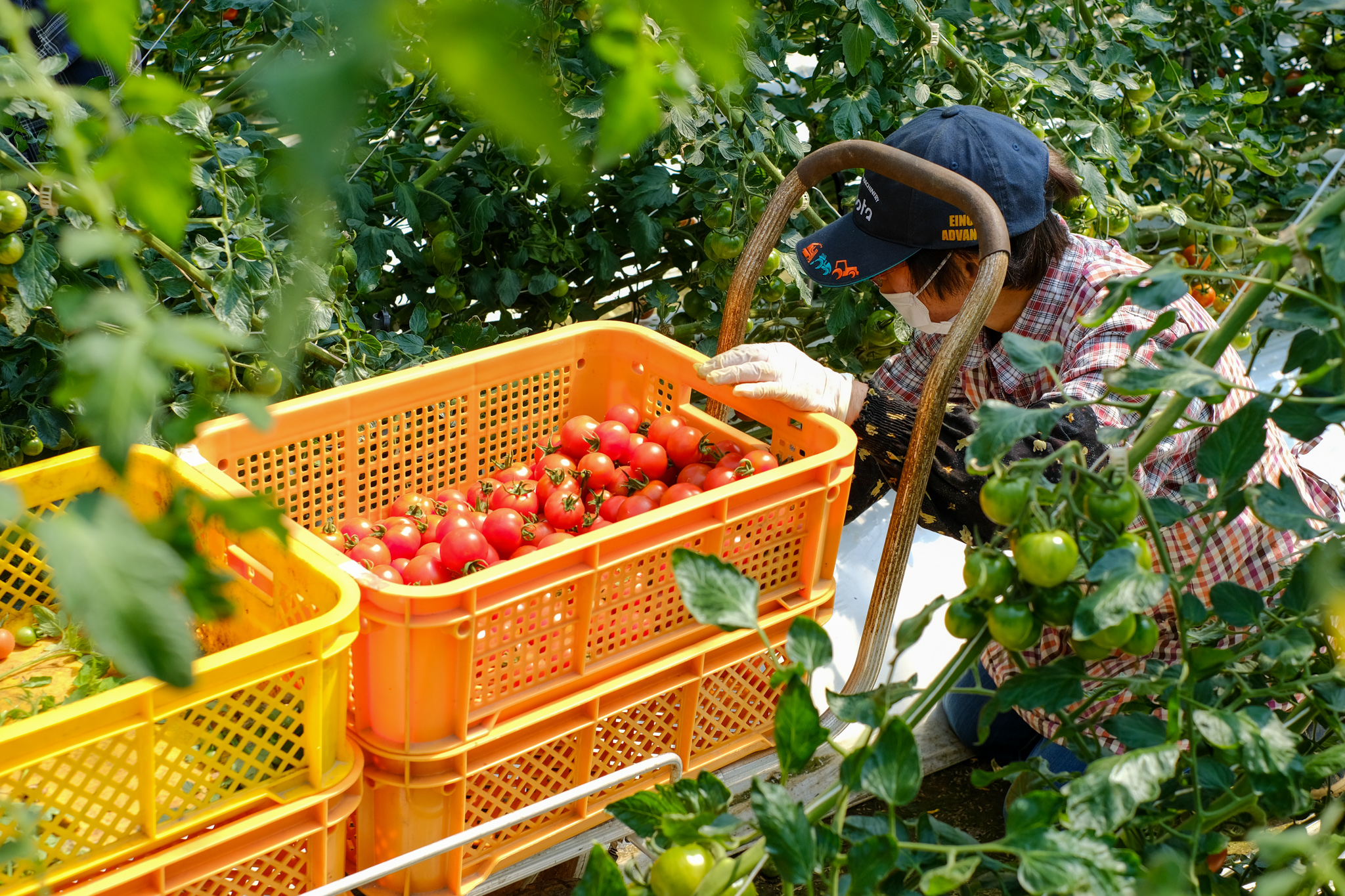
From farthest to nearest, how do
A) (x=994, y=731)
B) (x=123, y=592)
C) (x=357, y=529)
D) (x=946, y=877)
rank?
(x=994, y=731)
(x=357, y=529)
(x=946, y=877)
(x=123, y=592)

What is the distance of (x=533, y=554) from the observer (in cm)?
129

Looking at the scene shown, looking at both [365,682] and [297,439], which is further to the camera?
[297,439]

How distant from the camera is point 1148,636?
0.74 metres

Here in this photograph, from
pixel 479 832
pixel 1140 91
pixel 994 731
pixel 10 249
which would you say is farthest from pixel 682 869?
pixel 1140 91

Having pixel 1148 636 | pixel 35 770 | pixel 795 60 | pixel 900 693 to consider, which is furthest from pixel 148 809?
pixel 795 60

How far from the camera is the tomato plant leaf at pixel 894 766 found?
2.18ft

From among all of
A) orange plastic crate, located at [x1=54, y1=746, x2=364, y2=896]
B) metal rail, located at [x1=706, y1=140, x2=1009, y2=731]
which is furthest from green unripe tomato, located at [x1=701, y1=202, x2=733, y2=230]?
orange plastic crate, located at [x1=54, y1=746, x2=364, y2=896]

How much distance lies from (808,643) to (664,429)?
3.56 ft

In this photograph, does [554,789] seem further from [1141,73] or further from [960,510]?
[1141,73]

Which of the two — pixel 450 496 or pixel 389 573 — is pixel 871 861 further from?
pixel 450 496

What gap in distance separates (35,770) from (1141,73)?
2535mm

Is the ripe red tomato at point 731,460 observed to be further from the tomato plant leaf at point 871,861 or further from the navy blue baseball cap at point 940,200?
the tomato plant leaf at point 871,861

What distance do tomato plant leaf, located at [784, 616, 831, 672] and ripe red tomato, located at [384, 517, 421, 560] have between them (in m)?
1.00

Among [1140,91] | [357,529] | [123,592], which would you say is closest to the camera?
[123,592]
